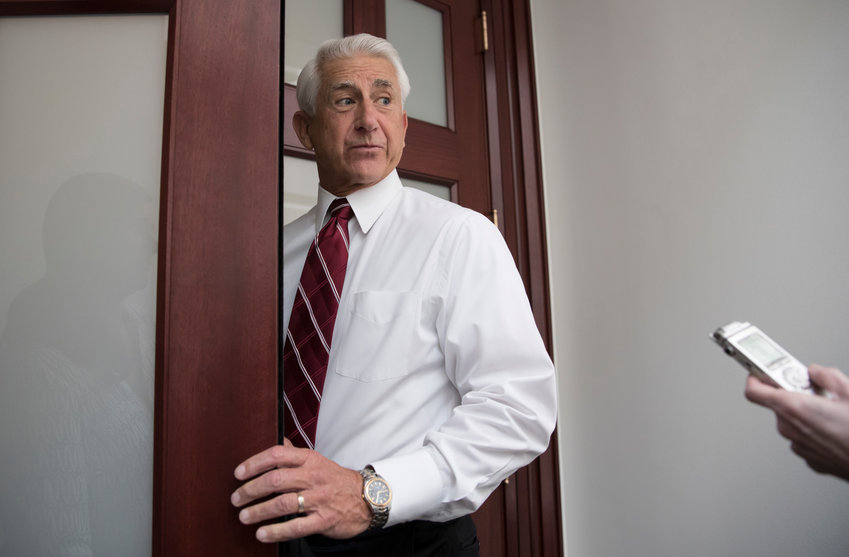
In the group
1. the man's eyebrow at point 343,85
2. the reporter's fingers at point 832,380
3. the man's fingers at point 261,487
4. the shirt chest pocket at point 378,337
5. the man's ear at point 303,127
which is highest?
the man's eyebrow at point 343,85

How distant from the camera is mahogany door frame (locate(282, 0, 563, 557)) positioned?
1.58 m

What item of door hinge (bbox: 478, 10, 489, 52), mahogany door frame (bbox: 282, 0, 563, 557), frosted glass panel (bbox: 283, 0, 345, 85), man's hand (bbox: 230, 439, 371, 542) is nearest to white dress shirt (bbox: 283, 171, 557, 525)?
man's hand (bbox: 230, 439, 371, 542)

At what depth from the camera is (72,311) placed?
600mm

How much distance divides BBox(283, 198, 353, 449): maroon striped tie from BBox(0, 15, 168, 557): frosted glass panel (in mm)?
303

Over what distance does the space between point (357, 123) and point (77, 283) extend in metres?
0.62

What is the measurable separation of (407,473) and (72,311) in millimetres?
435

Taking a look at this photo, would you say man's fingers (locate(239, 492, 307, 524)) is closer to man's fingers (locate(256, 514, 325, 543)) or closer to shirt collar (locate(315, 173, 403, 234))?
man's fingers (locate(256, 514, 325, 543))

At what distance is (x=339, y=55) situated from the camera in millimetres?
1128

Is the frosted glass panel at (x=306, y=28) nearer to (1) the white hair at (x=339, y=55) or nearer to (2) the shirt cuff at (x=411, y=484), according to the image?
(1) the white hair at (x=339, y=55)

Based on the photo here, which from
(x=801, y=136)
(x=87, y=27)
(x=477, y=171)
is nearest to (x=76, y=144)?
(x=87, y=27)

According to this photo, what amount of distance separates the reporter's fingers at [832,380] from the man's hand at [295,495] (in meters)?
0.50

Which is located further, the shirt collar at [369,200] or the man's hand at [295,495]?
the shirt collar at [369,200]


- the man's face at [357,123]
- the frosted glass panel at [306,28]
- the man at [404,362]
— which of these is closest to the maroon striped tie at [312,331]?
the man at [404,362]

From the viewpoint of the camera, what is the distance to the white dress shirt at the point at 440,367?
2.67ft
